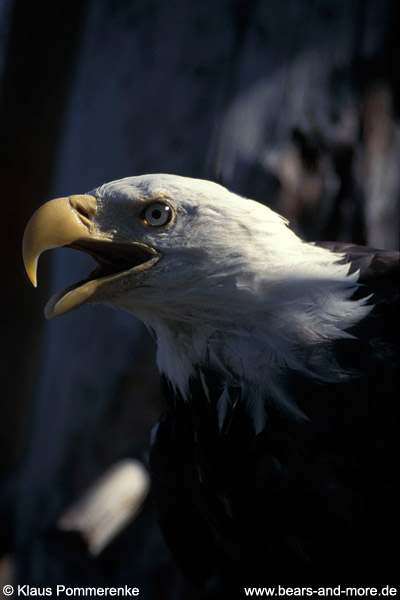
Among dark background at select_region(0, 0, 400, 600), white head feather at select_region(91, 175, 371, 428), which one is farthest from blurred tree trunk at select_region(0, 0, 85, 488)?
white head feather at select_region(91, 175, 371, 428)

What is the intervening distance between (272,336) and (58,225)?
61 cm

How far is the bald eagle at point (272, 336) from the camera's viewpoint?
136 centimetres

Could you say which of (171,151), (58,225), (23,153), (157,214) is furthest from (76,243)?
(23,153)

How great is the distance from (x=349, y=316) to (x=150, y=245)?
537 mm

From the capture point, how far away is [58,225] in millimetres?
1393

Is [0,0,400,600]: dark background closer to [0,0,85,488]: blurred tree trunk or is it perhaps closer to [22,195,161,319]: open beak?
[0,0,85,488]: blurred tree trunk

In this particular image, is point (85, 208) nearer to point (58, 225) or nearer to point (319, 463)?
point (58, 225)

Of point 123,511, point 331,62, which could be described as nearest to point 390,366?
point 123,511

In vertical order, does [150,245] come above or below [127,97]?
below

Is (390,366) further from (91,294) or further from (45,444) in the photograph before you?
(45,444)

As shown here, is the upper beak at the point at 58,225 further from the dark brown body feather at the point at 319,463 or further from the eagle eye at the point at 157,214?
the dark brown body feather at the point at 319,463

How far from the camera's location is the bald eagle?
136 centimetres

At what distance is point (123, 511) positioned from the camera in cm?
205

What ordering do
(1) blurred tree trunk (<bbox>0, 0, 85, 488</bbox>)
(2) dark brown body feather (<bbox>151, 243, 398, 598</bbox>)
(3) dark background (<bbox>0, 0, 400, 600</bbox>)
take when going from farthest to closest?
(1) blurred tree trunk (<bbox>0, 0, 85, 488</bbox>)
(3) dark background (<bbox>0, 0, 400, 600</bbox>)
(2) dark brown body feather (<bbox>151, 243, 398, 598</bbox>)
